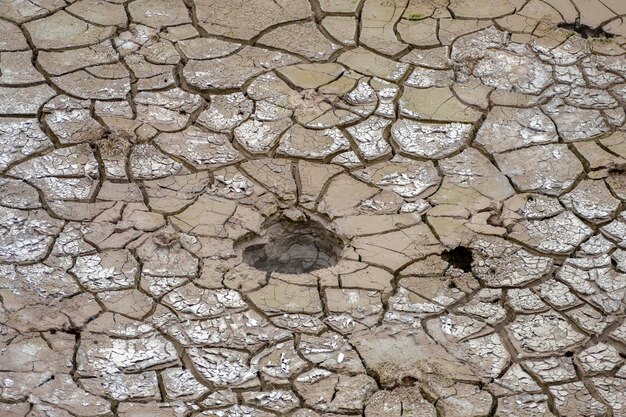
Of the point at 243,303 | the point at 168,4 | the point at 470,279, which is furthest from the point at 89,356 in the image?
the point at 168,4

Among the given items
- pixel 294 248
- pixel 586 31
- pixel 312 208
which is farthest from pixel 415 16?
pixel 294 248

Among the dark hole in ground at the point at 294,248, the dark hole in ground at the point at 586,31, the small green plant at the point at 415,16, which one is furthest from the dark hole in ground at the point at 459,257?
the dark hole in ground at the point at 586,31

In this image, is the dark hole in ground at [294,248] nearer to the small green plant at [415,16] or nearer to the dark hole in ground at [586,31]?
the small green plant at [415,16]

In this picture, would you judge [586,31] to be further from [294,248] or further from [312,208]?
[294,248]

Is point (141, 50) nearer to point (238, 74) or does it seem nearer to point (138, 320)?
point (238, 74)

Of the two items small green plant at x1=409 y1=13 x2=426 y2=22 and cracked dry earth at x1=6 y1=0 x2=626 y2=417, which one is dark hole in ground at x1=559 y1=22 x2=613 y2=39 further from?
small green plant at x1=409 y1=13 x2=426 y2=22

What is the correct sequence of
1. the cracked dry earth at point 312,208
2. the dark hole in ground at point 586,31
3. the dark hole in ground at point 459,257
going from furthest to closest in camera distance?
the dark hole in ground at point 586,31
the dark hole in ground at point 459,257
the cracked dry earth at point 312,208

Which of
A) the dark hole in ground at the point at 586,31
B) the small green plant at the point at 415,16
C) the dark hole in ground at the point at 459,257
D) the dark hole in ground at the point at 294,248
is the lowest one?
the dark hole in ground at the point at 294,248

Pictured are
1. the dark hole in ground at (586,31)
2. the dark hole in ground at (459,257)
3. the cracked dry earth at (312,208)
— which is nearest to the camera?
the cracked dry earth at (312,208)

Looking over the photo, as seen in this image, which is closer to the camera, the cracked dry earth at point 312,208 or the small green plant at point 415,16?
the cracked dry earth at point 312,208
